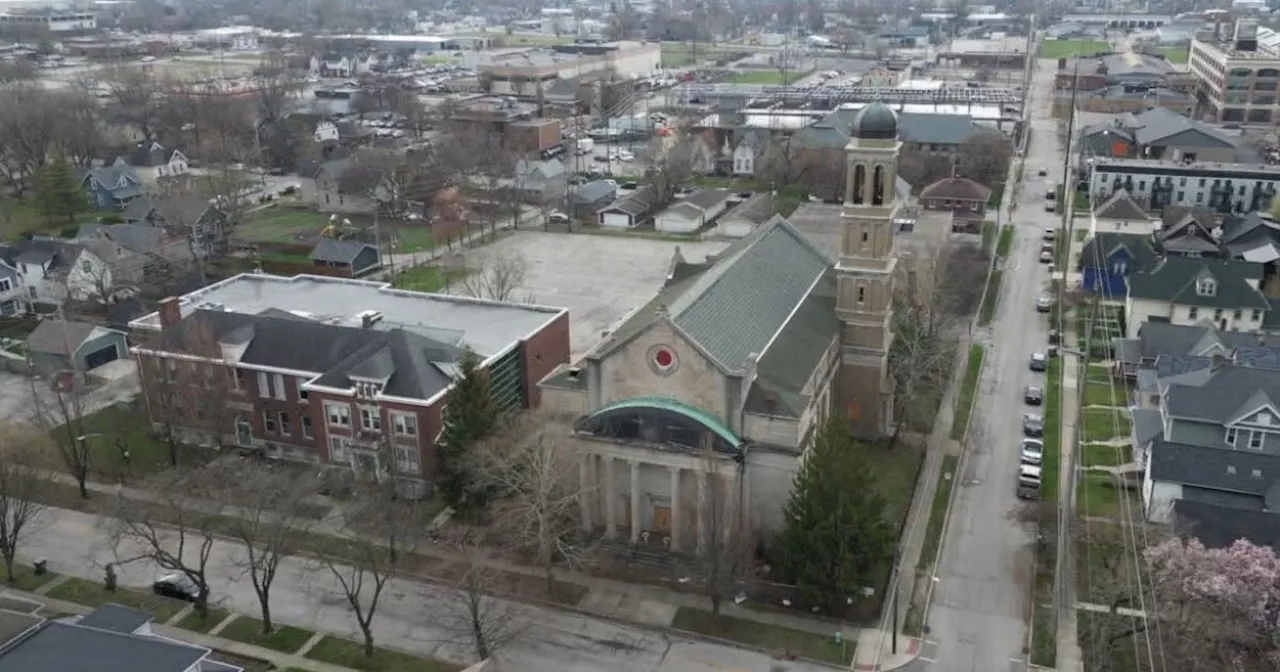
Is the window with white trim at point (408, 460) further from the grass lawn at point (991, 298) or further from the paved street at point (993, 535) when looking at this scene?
the grass lawn at point (991, 298)

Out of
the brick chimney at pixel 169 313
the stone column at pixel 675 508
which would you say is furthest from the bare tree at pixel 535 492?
the brick chimney at pixel 169 313

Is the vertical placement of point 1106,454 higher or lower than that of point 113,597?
higher

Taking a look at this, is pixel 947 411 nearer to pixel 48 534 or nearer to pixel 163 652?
pixel 163 652

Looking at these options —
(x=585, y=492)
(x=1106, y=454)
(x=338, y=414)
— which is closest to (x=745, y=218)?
(x=1106, y=454)

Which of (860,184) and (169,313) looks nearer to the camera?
(860,184)

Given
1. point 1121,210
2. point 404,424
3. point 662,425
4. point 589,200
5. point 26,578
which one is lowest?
point 26,578

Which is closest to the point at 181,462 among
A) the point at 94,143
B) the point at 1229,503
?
the point at 1229,503

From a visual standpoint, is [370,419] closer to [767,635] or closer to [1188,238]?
[767,635]

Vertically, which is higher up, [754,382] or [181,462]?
[754,382]
